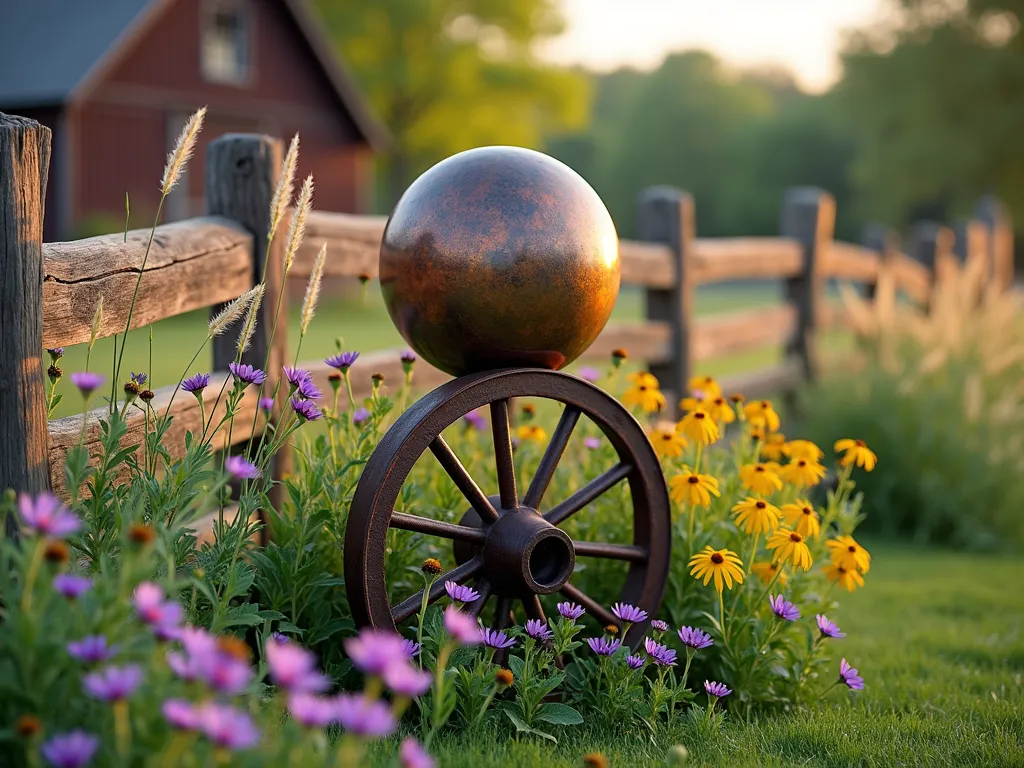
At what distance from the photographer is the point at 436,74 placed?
106ft

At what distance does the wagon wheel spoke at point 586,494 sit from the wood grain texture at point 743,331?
3396 mm

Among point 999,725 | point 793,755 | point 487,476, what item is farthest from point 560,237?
point 999,725

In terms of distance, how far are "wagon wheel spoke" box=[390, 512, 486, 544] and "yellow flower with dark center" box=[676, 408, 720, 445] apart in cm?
83

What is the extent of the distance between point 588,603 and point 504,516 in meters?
0.36

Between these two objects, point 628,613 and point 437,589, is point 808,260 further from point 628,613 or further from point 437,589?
point 437,589

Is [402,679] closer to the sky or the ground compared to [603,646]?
closer to the sky

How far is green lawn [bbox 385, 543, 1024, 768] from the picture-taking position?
2.64m

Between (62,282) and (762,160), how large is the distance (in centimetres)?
5568

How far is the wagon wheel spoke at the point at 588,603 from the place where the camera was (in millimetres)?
2971

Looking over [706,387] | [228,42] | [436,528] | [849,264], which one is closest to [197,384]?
[436,528]

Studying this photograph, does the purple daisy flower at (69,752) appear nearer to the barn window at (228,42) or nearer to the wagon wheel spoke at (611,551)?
the wagon wheel spoke at (611,551)

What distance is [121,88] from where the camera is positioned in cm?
2078

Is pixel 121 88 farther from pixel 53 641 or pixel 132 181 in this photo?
pixel 53 641

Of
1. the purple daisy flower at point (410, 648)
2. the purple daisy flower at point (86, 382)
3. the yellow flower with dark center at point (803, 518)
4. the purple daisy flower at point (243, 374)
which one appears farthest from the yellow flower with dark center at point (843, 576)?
the purple daisy flower at point (86, 382)
